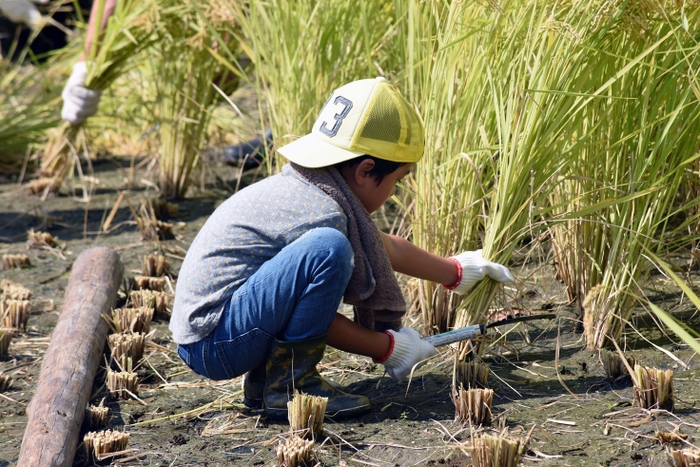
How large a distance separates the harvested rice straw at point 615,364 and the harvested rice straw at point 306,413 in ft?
2.31

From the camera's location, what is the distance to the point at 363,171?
1.92 metres

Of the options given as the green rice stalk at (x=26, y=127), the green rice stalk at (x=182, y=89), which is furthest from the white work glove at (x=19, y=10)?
the green rice stalk at (x=182, y=89)

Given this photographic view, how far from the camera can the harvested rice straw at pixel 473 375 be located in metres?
1.96

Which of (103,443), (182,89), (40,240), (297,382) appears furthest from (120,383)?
(182,89)

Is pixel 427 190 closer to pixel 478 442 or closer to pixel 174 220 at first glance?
pixel 478 442

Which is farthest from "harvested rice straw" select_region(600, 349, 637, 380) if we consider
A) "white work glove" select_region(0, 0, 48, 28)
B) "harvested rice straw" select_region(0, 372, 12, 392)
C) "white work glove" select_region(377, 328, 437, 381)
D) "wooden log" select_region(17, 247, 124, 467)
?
"white work glove" select_region(0, 0, 48, 28)

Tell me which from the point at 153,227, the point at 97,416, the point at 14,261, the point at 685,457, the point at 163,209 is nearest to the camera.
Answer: the point at 685,457

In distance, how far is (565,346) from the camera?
2.19 meters

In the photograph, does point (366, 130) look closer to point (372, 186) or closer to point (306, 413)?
point (372, 186)

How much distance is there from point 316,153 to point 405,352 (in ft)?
1.76

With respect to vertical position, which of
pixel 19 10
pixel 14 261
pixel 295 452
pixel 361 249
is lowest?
pixel 14 261

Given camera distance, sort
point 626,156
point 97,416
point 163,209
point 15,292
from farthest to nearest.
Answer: point 163,209, point 15,292, point 626,156, point 97,416

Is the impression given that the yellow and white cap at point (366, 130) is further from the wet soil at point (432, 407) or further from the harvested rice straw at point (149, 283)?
the harvested rice straw at point (149, 283)

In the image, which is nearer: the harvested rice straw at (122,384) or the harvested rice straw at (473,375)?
the harvested rice straw at (473,375)
